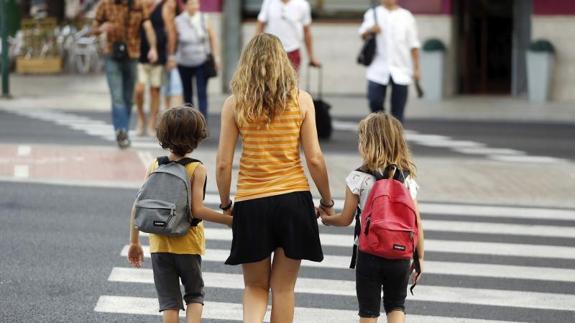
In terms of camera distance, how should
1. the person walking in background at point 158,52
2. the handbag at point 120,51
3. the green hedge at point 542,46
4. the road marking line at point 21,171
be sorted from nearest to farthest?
the road marking line at point 21,171 < the handbag at point 120,51 < the person walking in background at point 158,52 < the green hedge at point 542,46

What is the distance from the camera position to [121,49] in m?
14.9

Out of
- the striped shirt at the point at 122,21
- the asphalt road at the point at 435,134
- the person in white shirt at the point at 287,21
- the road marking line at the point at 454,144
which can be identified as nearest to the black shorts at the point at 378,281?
the person in white shirt at the point at 287,21

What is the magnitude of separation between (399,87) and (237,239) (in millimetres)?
8100

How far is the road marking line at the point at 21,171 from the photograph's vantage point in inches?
528

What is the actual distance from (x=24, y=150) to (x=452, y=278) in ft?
24.9

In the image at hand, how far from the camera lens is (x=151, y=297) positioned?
838cm

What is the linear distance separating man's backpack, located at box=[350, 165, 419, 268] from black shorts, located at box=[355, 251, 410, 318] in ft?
0.19

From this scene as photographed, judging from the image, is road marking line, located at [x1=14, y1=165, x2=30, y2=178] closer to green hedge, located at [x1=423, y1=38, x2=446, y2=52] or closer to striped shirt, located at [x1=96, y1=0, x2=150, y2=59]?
striped shirt, located at [x1=96, y1=0, x2=150, y2=59]

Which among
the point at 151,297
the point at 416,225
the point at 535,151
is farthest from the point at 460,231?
the point at 535,151

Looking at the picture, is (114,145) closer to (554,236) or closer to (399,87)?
(399,87)

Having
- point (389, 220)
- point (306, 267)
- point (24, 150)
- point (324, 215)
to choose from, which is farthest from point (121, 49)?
point (389, 220)

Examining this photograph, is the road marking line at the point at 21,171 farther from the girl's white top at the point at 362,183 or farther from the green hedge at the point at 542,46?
the green hedge at the point at 542,46

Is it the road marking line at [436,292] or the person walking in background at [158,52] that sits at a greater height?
the person walking in background at [158,52]

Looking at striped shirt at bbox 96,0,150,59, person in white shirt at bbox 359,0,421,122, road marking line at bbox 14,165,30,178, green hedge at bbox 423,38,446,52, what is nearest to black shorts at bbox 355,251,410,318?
road marking line at bbox 14,165,30,178
